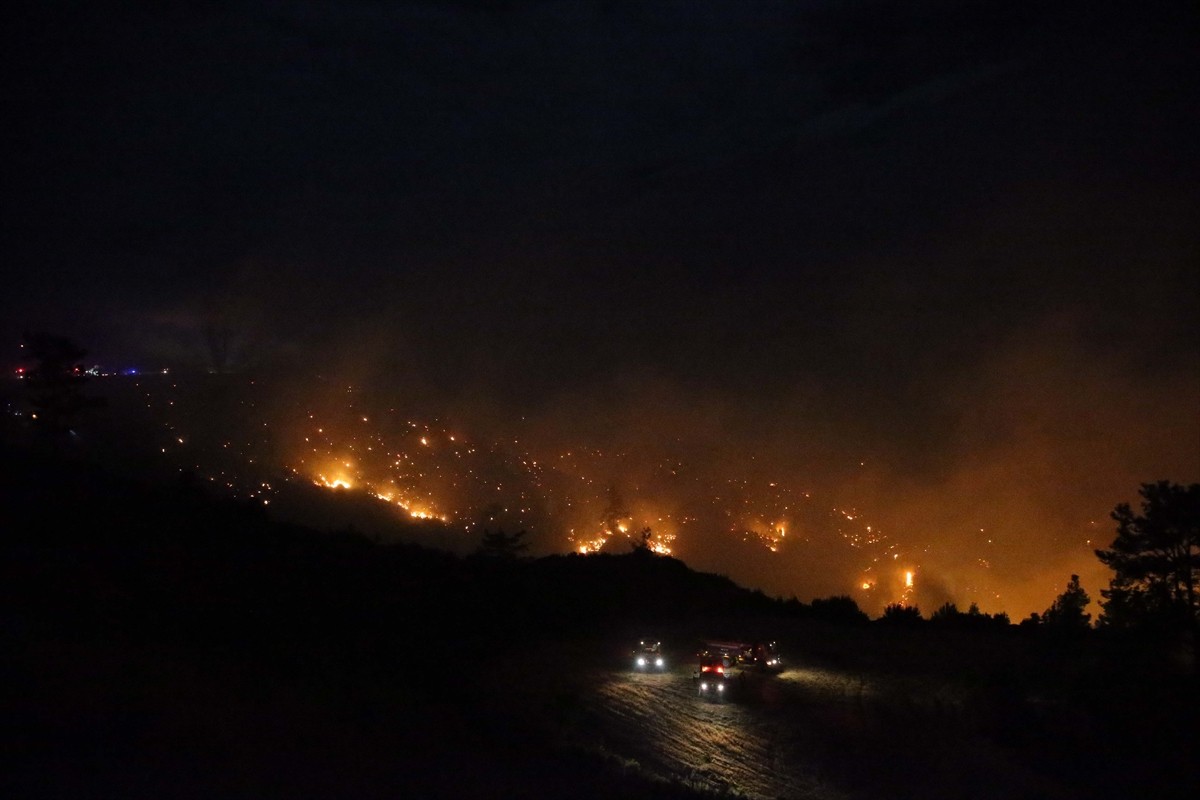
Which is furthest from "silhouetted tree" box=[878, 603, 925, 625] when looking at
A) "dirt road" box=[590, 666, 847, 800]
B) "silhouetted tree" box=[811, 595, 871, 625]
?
"dirt road" box=[590, 666, 847, 800]

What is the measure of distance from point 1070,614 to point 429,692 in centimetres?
2631

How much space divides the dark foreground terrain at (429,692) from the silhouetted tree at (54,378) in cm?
1954

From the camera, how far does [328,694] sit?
14633 mm

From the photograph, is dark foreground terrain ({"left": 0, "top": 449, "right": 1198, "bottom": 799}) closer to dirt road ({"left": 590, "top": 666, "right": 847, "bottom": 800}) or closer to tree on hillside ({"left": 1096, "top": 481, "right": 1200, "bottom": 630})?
dirt road ({"left": 590, "top": 666, "right": 847, "bottom": 800})

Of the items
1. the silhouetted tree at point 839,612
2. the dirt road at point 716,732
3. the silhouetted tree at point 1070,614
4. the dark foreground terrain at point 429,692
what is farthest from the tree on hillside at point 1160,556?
the dirt road at point 716,732

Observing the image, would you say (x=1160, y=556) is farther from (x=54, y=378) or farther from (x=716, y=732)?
(x=54, y=378)

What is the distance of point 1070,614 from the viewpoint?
109 ft

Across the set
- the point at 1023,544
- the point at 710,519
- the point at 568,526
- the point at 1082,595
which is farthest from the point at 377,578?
the point at 1023,544

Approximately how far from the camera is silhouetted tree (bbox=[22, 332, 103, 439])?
45781 millimetres

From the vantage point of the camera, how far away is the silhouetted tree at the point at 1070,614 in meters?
29.5

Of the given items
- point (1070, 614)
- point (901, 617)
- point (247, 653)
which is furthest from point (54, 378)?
point (1070, 614)

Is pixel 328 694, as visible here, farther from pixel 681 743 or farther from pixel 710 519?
pixel 710 519

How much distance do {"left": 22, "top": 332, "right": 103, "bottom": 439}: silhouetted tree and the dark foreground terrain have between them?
19537mm

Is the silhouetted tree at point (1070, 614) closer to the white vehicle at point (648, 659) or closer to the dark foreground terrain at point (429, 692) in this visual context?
the dark foreground terrain at point (429, 692)
